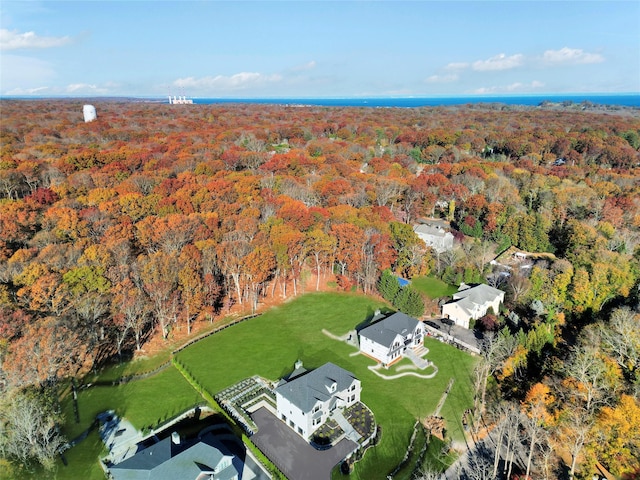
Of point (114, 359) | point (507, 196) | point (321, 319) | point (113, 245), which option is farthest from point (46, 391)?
point (507, 196)

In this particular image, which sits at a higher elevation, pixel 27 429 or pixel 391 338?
pixel 27 429

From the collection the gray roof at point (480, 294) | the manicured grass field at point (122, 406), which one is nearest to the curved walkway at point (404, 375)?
the gray roof at point (480, 294)

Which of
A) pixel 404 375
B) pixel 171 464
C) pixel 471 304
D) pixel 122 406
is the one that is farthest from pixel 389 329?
pixel 122 406

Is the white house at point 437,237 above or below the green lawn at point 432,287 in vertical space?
above

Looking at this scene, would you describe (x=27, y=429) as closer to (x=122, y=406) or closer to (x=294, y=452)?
(x=122, y=406)

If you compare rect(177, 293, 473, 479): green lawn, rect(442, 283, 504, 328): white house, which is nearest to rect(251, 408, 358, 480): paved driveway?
rect(177, 293, 473, 479): green lawn

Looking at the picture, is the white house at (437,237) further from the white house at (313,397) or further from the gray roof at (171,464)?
the gray roof at (171,464)

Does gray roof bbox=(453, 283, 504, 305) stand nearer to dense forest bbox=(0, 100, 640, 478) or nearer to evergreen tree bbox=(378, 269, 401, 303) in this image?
dense forest bbox=(0, 100, 640, 478)

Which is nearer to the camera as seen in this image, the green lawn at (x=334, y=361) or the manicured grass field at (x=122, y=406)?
the manicured grass field at (x=122, y=406)
